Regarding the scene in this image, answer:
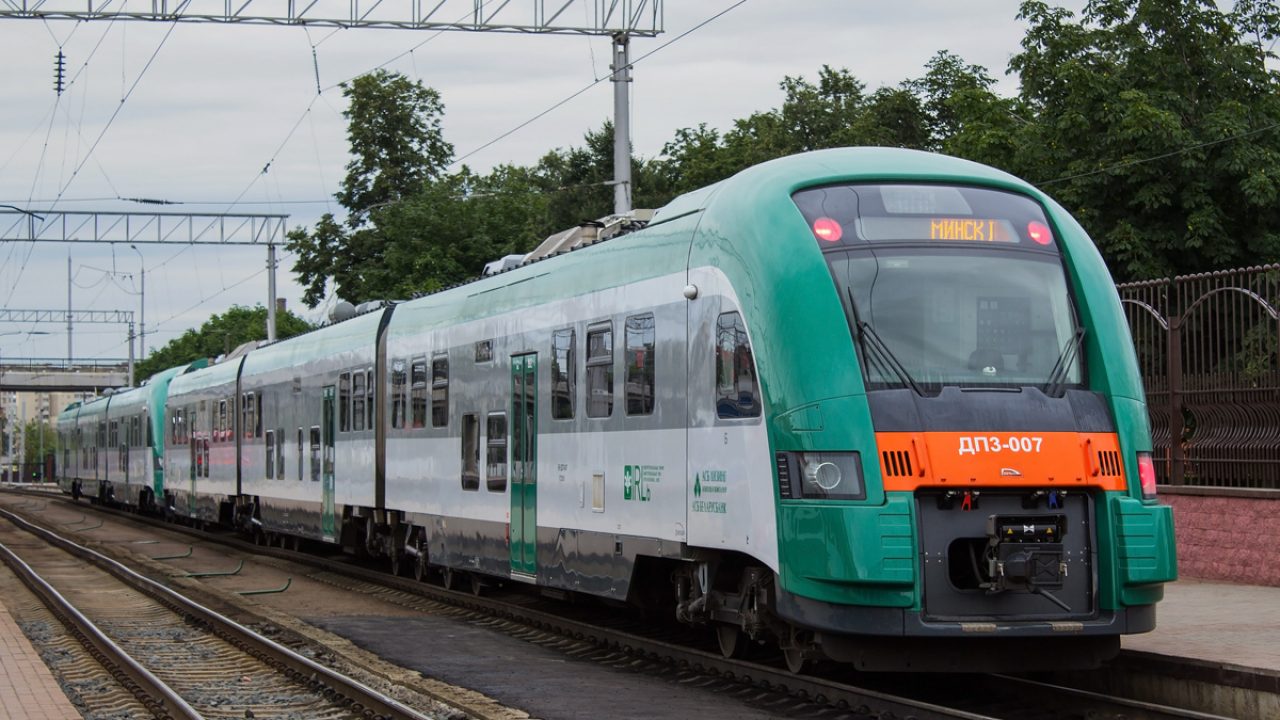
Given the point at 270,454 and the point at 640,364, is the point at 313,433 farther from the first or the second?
the point at 640,364

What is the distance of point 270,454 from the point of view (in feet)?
92.6

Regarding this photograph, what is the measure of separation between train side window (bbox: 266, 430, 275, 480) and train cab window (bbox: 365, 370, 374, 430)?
21.8ft

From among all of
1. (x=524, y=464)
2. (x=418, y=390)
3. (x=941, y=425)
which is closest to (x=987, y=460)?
(x=941, y=425)

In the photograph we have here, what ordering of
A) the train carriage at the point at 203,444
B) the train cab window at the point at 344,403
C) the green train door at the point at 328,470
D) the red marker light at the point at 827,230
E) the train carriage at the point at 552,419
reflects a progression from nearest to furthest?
the red marker light at the point at 827,230 → the train carriage at the point at 552,419 → the train cab window at the point at 344,403 → the green train door at the point at 328,470 → the train carriage at the point at 203,444

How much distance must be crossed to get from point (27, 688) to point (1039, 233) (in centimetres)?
780

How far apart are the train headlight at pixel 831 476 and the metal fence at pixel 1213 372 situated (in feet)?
21.5

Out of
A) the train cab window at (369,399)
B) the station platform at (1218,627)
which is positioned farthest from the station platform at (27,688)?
the station platform at (1218,627)

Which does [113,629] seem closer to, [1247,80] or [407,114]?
[1247,80]

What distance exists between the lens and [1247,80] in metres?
26.6

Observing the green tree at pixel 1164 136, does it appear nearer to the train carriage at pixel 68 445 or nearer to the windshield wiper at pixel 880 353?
the windshield wiper at pixel 880 353

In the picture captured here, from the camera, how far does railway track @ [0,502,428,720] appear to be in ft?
38.3

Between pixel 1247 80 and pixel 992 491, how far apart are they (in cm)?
1882

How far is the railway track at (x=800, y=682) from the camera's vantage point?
10.1m

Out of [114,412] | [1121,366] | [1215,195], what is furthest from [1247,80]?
[114,412]
